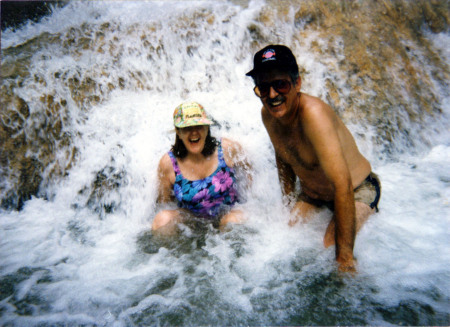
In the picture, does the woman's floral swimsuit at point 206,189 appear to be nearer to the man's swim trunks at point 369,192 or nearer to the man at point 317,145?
the man at point 317,145

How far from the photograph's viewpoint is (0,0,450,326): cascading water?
211 cm

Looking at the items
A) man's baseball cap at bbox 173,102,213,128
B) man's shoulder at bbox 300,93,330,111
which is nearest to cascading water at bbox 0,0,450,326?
man's baseball cap at bbox 173,102,213,128

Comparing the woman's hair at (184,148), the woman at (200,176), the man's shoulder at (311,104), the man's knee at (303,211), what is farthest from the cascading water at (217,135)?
the man's shoulder at (311,104)

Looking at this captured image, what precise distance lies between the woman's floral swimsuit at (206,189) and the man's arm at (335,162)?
1165 millimetres

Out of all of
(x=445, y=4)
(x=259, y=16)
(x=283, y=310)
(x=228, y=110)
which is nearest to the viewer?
(x=283, y=310)

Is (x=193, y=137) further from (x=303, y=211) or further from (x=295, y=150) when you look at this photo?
(x=303, y=211)

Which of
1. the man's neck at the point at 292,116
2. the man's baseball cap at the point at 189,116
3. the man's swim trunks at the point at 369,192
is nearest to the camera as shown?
the man's neck at the point at 292,116

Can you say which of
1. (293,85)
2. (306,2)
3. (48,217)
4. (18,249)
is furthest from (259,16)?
(18,249)

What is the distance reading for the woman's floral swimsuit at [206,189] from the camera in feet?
9.23

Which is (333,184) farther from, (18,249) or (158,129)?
(18,249)

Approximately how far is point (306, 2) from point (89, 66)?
11.8ft

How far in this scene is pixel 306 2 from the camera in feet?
15.4

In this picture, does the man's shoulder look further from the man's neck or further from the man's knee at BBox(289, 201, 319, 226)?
the man's knee at BBox(289, 201, 319, 226)

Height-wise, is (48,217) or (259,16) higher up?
(259,16)
